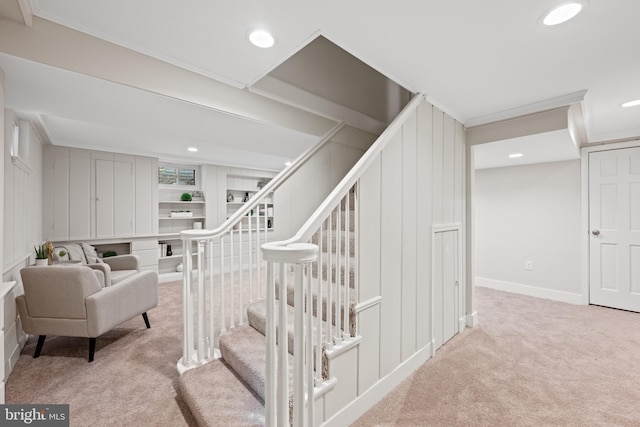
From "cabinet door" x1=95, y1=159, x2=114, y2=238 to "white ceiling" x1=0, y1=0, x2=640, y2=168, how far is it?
7.28 feet

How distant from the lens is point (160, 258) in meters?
4.93

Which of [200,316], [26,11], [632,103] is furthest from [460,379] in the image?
[26,11]

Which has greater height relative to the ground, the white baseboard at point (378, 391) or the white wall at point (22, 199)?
the white wall at point (22, 199)

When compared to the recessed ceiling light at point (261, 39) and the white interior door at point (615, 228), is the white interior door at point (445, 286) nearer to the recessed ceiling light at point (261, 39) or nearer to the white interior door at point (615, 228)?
the recessed ceiling light at point (261, 39)

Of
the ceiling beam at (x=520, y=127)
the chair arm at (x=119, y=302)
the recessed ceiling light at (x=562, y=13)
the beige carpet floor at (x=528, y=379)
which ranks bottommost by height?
the beige carpet floor at (x=528, y=379)

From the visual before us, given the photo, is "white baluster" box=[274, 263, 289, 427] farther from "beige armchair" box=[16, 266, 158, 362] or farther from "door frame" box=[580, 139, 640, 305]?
"door frame" box=[580, 139, 640, 305]

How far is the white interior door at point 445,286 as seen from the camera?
2471 millimetres

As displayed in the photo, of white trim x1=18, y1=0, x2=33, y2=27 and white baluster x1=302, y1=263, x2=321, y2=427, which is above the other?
white trim x1=18, y1=0, x2=33, y2=27

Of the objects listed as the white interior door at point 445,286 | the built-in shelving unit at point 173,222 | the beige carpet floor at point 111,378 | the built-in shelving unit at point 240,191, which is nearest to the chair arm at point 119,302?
the beige carpet floor at point 111,378

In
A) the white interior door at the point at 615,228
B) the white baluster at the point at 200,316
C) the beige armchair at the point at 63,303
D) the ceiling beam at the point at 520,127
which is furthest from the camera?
the white interior door at the point at 615,228

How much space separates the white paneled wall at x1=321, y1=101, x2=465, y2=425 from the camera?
1.75m

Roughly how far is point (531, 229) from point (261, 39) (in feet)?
14.4

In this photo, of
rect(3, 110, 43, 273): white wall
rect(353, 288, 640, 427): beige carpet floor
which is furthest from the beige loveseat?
rect(353, 288, 640, 427): beige carpet floor

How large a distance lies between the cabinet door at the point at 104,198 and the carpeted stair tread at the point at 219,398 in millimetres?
3430
